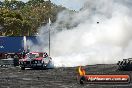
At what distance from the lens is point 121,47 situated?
1521 inches

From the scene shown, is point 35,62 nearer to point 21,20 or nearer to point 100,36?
point 100,36

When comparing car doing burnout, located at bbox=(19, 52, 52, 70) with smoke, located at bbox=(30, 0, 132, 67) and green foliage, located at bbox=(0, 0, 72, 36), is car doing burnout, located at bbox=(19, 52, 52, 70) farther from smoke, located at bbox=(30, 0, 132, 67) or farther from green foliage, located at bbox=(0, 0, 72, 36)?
green foliage, located at bbox=(0, 0, 72, 36)

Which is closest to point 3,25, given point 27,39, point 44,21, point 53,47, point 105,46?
point 44,21

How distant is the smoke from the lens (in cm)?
3769

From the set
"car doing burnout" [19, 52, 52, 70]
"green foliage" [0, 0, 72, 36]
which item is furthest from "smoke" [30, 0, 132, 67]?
"green foliage" [0, 0, 72, 36]

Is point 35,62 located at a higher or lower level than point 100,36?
lower

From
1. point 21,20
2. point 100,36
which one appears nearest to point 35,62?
point 100,36

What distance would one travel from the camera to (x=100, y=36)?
38562 mm

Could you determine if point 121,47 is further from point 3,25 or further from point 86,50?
point 3,25

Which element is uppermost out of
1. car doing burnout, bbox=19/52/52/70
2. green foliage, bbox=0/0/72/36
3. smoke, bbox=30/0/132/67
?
green foliage, bbox=0/0/72/36

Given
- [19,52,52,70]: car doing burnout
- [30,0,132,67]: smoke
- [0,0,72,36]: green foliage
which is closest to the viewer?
[19,52,52,70]: car doing burnout

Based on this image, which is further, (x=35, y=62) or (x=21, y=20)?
(x=21, y=20)

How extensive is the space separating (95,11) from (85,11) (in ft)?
4.92

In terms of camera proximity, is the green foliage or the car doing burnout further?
the green foliage
